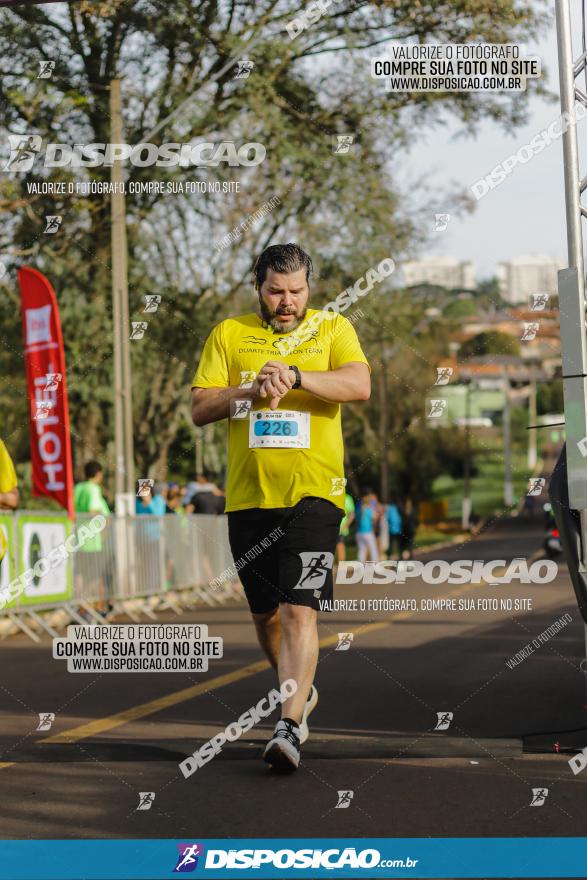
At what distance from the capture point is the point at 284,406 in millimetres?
5684

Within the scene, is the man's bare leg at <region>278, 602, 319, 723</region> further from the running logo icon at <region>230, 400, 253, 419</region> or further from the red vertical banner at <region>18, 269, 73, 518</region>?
the red vertical banner at <region>18, 269, 73, 518</region>

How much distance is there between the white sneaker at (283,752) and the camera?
5.15 metres

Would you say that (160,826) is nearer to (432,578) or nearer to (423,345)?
(432,578)

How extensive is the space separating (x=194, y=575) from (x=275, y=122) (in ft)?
19.4

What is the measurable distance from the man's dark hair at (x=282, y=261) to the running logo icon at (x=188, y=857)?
246cm

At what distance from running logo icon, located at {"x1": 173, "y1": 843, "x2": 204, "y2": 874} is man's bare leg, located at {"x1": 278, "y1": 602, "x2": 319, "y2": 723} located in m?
1.34

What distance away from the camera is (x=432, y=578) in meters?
22.2

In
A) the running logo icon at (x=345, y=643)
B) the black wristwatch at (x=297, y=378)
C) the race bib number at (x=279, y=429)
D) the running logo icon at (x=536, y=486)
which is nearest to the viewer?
the black wristwatch at (x=297, y=378)

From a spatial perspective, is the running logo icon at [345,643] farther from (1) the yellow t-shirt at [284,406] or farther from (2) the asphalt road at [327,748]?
(1) the yellow t-shirt at [284,406]

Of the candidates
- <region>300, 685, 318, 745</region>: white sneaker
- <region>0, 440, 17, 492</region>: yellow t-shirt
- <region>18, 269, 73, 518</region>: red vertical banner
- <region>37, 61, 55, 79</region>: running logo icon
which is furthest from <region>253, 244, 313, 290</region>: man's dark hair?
<region>37, 61, 55, 79</region>: running logo icon

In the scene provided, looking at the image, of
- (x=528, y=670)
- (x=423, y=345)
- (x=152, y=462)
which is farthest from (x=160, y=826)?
(x=423, y=345)

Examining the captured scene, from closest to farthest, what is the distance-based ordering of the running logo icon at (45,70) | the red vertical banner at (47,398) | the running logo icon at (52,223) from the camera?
the red vertical banner at (47,398), the running logo icon at (45,70), the running logo icon at (52,223)

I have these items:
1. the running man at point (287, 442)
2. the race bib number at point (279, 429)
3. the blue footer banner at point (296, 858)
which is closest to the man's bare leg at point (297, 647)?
the running man at point (287, 442)

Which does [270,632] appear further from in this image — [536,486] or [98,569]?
[98,569]
